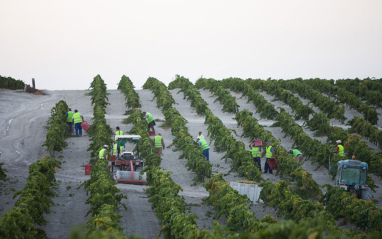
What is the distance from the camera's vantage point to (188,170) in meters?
24.6

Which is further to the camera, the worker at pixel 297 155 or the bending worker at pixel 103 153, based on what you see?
the worker at pixel 297 155

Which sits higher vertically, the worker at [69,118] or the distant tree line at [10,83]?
the distant tree line at [10,83]

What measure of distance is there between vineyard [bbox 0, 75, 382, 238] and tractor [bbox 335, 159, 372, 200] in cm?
99

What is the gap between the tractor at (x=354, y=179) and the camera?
2055cm

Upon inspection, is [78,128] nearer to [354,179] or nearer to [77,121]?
[77,121]

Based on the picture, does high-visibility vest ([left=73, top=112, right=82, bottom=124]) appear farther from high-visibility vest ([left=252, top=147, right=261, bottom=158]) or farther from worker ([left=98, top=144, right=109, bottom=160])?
high-visibility vest ([left=252, top=147, right=261, bottom=158])

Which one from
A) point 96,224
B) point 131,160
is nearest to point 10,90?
point 131,160

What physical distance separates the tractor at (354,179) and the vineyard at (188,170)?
985 millimetres

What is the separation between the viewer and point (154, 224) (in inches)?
708

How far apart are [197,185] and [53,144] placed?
21.8ft

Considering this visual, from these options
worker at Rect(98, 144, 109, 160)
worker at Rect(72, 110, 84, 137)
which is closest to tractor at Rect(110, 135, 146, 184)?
worker at Rect(98, 144, 109, 160)

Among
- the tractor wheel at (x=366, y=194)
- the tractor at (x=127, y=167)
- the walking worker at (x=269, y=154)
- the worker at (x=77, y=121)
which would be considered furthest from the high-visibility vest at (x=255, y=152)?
the worker at (x=77, y=121)

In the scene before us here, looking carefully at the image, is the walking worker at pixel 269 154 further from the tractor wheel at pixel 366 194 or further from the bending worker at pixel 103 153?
the bending worker at pixel 103 153

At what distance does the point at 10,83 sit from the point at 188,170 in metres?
26.1
